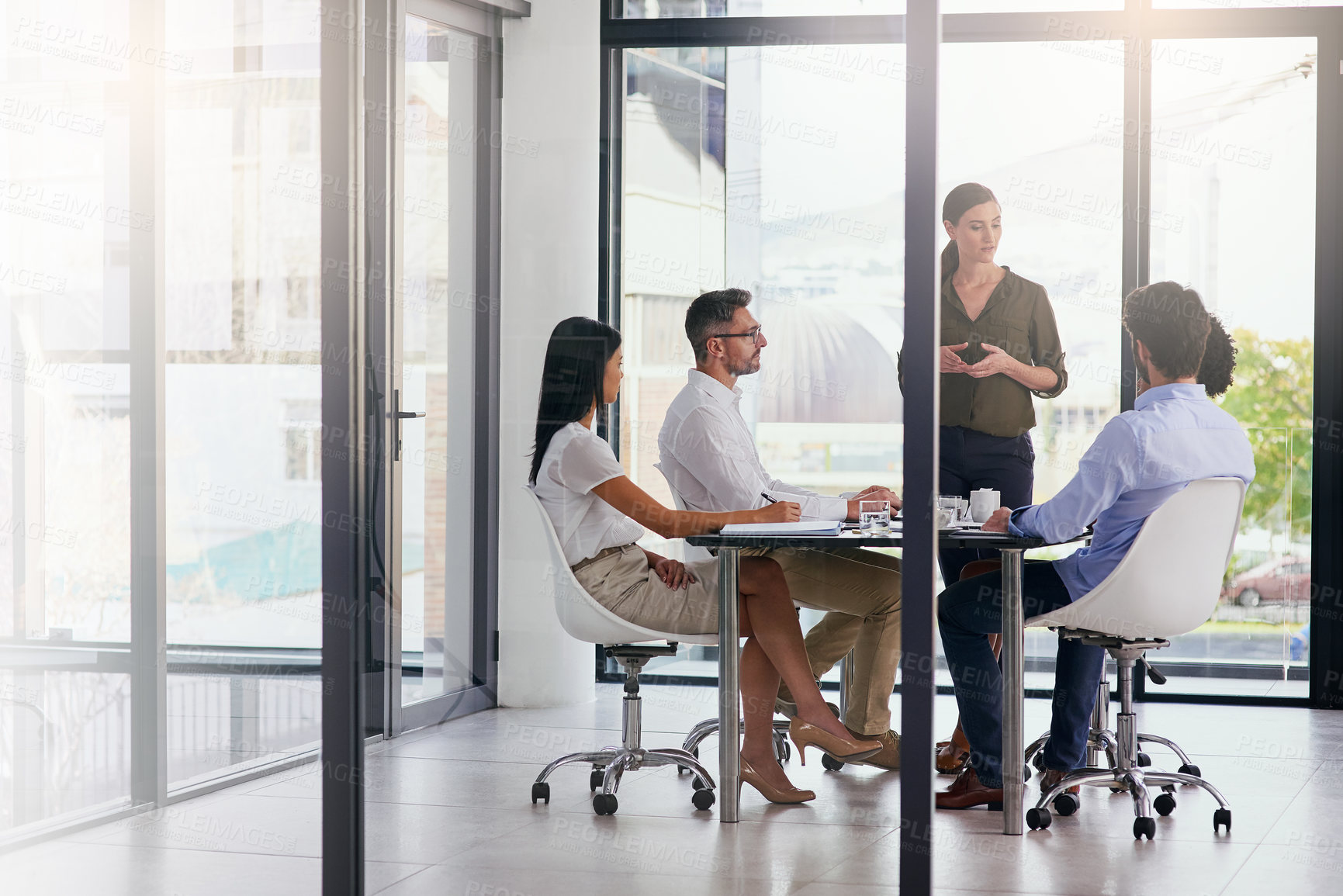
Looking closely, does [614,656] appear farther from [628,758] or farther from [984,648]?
[984,648]

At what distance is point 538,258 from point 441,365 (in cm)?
49

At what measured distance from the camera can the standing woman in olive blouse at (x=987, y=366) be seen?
340cm

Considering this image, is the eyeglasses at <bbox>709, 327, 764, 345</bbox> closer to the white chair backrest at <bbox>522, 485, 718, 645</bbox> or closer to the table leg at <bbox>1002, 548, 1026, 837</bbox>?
the white chair backrest at <bbox>522, 485, 718, 645</bbox>

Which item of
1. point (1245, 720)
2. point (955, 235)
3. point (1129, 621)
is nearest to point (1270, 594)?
point (1245, 720)

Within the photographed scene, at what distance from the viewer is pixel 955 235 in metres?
3.35

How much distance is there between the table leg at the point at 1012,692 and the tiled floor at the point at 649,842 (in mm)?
87

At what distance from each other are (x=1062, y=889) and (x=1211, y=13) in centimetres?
347

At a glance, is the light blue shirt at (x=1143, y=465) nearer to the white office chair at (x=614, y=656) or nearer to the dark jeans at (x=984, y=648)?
the dark jeans at (x=984, y=648)

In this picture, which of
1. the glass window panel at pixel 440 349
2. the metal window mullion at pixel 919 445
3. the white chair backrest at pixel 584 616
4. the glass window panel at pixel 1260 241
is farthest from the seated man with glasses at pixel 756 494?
the glass window panel at pixel 1260 241

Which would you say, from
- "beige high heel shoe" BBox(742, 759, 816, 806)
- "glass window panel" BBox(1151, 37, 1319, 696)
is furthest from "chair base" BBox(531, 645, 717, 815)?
"glass window panel" BBox(1151, 37, 1319, 696)

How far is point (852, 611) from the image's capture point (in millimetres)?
3223

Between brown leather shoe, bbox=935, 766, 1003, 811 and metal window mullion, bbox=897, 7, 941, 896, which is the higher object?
metal window mullion, bbox=897, 7, 941, 896

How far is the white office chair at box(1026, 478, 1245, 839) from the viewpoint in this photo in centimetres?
318

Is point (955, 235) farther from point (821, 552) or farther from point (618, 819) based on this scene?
point (618, 819)
